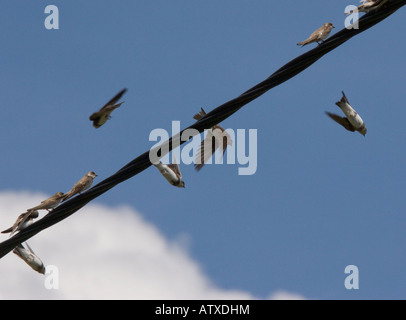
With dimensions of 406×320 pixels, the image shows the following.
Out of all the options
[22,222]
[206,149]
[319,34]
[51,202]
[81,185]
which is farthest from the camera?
[319,34]

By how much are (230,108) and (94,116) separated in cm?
130

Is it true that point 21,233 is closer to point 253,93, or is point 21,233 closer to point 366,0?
point 253,93

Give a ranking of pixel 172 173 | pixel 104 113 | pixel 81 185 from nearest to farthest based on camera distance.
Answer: pixel 104 113 → pixel 172 173 → pixel 81 185

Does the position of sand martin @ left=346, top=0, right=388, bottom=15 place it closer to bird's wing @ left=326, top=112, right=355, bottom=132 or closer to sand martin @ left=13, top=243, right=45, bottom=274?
bird's wing @ left=326, top=112, right=355, bottom=132

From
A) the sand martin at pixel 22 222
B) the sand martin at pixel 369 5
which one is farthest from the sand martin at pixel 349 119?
the sand martin at pixel 22 222

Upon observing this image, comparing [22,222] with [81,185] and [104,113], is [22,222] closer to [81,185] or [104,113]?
[81,185]

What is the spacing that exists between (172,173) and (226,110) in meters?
1.24

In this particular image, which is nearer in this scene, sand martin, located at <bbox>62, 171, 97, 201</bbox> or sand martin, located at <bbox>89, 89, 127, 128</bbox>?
sand martin, located at <bbox>89, 89, 127, 128</bbox>

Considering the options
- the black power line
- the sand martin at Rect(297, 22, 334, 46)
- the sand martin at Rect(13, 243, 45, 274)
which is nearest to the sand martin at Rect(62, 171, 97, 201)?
the sand martin at Rect(13, 243, 45, 274)

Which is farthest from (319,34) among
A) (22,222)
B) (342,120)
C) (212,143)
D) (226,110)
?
(22,222)

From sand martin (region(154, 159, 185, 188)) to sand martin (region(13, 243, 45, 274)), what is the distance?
4.42ft

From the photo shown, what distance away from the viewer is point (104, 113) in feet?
19.1

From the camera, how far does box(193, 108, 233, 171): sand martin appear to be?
6.16 metres
